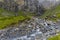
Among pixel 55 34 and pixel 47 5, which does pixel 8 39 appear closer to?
pixel 55 34

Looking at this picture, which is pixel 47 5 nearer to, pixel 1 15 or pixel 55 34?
pixel 1 15

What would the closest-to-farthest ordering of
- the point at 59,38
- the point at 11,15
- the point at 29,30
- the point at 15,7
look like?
the point at 59,38
the point at 29,30
the point at 11,15
the point at 15,7

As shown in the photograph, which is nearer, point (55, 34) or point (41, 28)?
point (55, 34)

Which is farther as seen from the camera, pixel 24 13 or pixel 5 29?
pixel 24 13

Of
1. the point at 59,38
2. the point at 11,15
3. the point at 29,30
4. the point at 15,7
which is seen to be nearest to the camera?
the point at 59,38

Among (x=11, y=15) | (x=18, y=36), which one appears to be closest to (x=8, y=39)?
(x=18, y=36)

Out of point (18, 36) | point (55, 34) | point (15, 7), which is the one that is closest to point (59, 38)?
point (55, 34)
